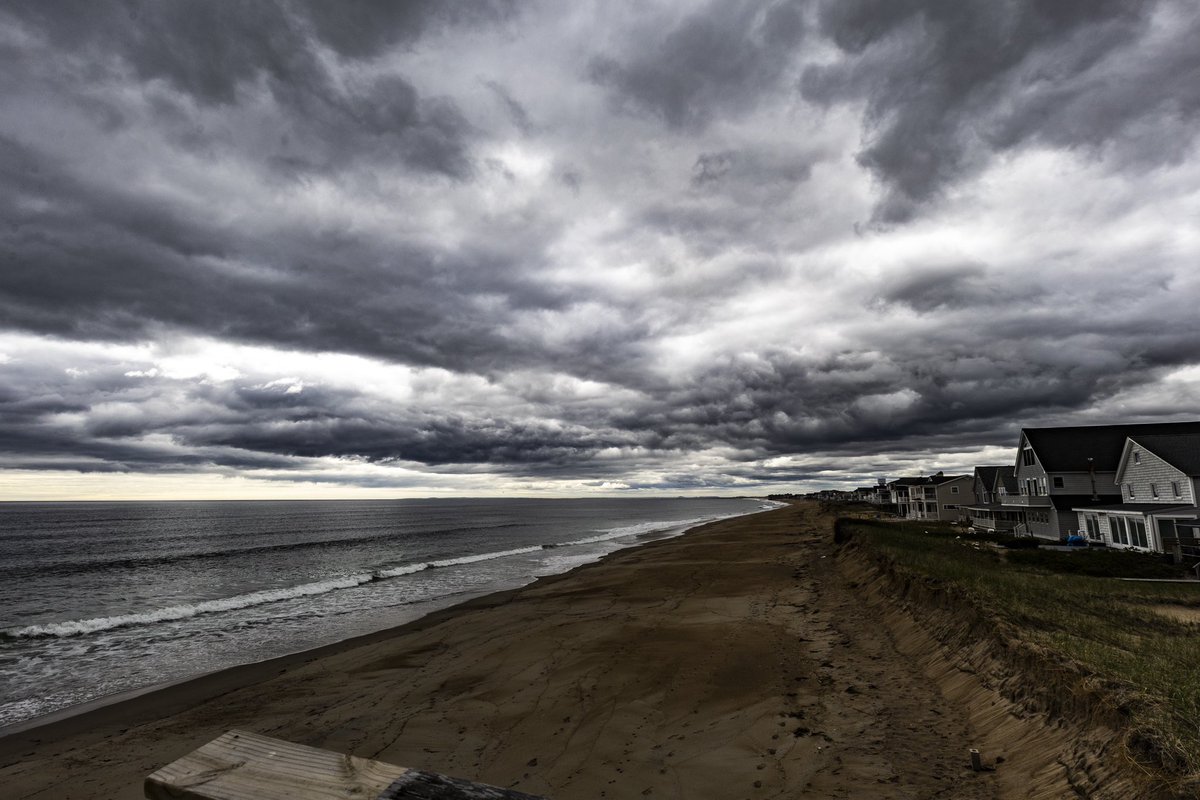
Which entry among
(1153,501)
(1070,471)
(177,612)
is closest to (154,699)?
(177,612)

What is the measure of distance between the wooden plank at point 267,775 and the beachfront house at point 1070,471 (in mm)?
49986

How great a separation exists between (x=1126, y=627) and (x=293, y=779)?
1525cm

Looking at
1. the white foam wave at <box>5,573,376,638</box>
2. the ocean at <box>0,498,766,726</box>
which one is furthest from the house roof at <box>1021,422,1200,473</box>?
the white foam wave at <box>5,573,376,638</box>

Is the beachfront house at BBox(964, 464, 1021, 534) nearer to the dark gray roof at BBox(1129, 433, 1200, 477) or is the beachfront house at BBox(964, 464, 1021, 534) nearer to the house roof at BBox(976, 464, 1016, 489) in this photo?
the house roof at BBox(976, 464, 1016, 489)

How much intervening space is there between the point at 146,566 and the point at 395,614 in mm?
36538

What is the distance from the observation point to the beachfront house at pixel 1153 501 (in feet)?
99.3

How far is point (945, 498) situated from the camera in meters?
72.9

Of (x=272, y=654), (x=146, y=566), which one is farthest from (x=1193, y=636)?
(x=146, y=566)

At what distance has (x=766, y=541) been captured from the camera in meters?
49.4

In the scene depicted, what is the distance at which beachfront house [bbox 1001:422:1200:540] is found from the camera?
40.9 m

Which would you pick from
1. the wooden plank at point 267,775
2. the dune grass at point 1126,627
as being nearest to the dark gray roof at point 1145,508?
the dune grass at point 1126,627

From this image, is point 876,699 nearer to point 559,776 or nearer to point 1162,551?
point 559,776

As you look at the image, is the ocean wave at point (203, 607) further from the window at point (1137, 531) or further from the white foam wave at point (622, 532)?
the window at point (1137, 531)

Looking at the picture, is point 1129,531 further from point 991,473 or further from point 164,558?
point 164,558
